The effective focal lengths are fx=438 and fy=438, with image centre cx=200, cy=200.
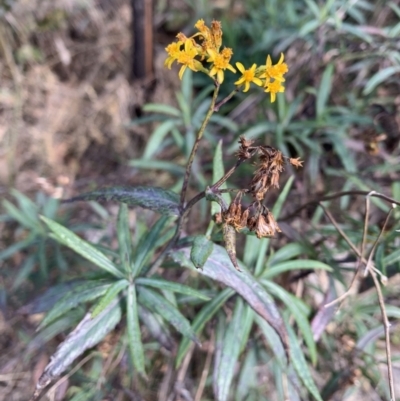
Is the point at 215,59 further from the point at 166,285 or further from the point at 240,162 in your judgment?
the point at 166,285

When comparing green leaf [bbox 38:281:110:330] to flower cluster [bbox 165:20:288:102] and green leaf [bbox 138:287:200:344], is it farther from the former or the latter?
flower cluster [bbox 165:20:288:102]

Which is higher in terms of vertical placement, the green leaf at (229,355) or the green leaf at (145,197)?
the green leaf at (145,197)

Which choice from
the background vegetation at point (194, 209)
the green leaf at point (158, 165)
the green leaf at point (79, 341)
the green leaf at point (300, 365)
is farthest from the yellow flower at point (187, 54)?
the green leaf at point (158, 165)

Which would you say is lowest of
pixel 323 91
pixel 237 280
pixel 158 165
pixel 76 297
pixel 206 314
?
pixel 206 314

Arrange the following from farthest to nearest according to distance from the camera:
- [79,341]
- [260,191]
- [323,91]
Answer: [323,91] → [79,341] → [260,191]

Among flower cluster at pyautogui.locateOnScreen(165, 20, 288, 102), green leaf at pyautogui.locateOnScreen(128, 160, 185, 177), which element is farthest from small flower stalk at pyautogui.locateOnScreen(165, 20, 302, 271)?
Result: green leaf at pyautogui.locateOnScreen(128, 160, 185, 177)

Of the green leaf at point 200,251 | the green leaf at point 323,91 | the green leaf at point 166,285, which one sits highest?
the green leaf at point 323,91

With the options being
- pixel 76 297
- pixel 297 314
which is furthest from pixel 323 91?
pixel 76 297

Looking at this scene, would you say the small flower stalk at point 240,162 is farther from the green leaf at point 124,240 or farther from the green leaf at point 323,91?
the green leaf at point 323,91
